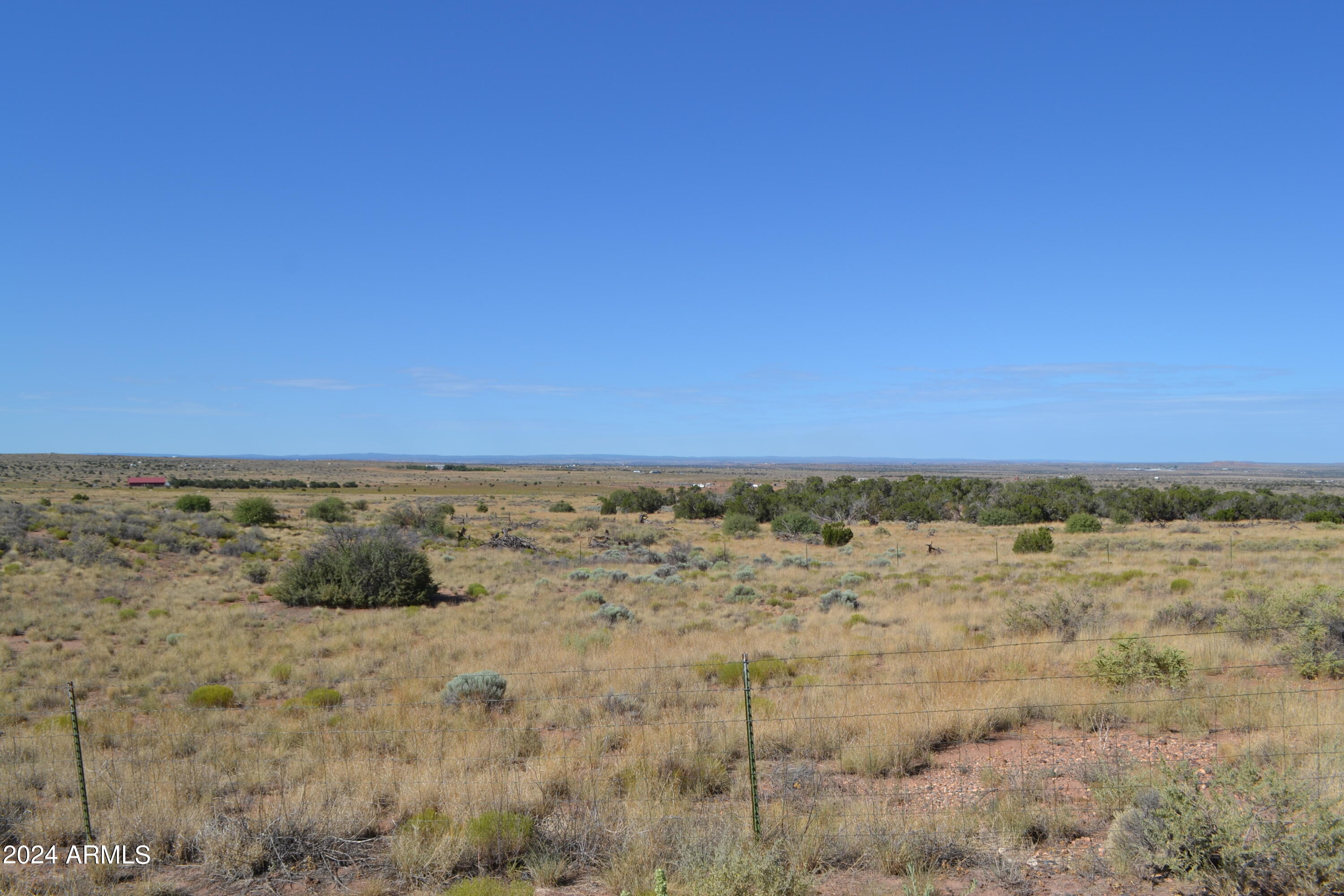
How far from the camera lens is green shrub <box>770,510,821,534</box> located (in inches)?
1686

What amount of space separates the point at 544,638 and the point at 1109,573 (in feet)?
55.5

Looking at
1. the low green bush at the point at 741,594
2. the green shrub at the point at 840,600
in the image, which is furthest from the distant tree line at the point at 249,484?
the green shrub at the point at 840,600

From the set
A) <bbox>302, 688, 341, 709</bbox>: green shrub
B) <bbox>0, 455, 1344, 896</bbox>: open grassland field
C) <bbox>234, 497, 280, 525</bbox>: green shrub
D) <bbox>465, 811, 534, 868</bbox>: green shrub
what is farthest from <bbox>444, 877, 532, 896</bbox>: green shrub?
<bbox>234, 497, 280, 525</bbox>: green shrub

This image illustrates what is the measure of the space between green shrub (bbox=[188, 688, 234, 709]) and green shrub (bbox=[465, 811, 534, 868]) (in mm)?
7225

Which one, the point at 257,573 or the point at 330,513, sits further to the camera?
the point at 330,513

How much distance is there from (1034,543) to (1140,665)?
22641mm

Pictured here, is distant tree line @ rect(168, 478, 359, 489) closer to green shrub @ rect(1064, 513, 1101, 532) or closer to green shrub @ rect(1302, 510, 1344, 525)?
green shrub @ rect(1064, 513, 1101, 532)

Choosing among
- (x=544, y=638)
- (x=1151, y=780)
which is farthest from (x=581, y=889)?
(x=544, y=638)

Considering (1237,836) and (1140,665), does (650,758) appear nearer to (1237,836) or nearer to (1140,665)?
(1237,836)

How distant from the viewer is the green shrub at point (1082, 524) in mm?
39062

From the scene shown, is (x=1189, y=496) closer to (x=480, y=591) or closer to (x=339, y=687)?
(x=480, y=591)

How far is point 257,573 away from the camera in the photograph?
24016 mm

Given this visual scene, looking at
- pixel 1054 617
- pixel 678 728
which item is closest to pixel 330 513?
pixel 1054 617

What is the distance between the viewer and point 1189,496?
48344mm
